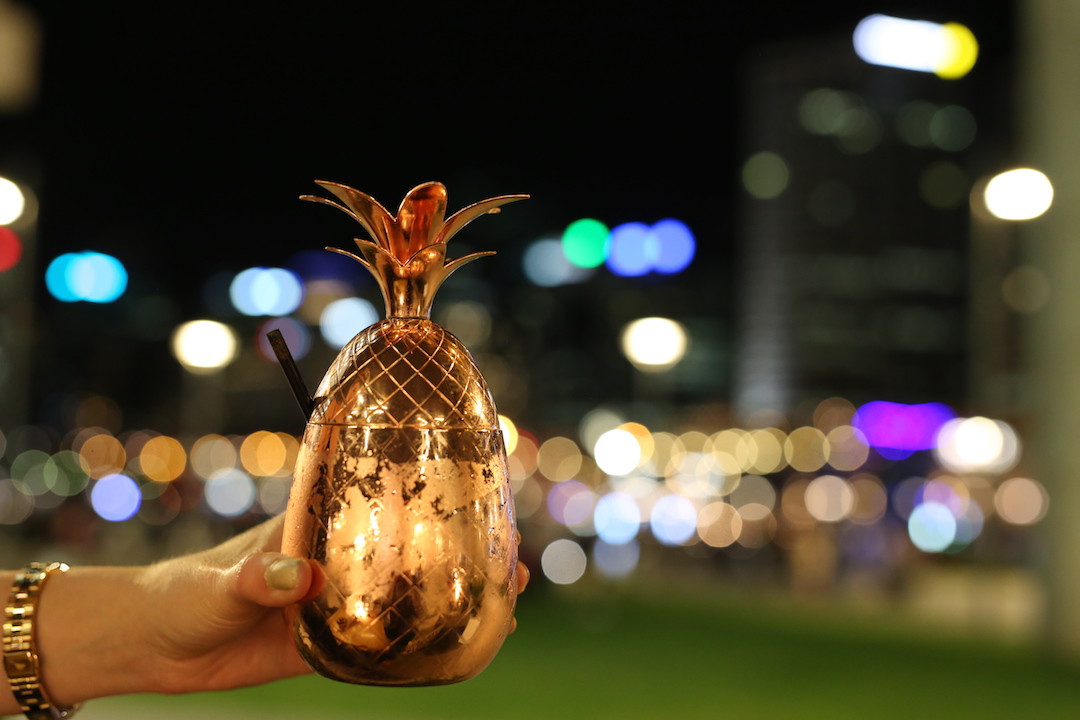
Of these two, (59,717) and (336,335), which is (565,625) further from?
(59,717)

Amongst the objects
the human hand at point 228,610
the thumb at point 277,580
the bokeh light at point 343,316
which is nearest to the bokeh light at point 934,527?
the bokeh light at point 343,316

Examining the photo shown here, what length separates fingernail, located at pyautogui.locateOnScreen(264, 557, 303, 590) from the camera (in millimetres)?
2217

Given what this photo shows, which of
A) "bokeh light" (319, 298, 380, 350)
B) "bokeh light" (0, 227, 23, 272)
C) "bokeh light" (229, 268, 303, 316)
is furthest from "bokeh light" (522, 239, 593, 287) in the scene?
"bokeh light" (0, 227, 23, 272)

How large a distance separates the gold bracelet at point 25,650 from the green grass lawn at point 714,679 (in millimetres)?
8256

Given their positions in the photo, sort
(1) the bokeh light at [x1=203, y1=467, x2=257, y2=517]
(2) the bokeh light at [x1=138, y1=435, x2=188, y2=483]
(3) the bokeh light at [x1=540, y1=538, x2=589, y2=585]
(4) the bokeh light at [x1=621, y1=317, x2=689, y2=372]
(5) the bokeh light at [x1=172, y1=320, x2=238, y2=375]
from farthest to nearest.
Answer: (2) the bokeh light at [x1=138, y1=435, x2=188, y2=483], (1) the bokeh light at [x1=203, y1=467, x2=257, y2=517], (4) the bokeh light at [x1=621, y1=317, x2=689, y2=372], (3) the bokeh light at [x1=540, y1=538, x2=589, y2=585], (5) the bokeh light at [x1=172, y1=320, x2=238, y2=375]

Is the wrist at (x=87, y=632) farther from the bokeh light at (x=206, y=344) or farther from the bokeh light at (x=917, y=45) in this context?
the bokeh light at (x=206, y=344)

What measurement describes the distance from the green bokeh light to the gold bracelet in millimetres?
16677

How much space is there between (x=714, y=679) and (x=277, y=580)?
11.8 meters

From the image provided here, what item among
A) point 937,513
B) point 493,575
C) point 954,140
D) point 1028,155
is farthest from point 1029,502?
point 493,575

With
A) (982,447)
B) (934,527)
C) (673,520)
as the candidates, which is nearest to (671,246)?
(934,527)

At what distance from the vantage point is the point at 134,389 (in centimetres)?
3975

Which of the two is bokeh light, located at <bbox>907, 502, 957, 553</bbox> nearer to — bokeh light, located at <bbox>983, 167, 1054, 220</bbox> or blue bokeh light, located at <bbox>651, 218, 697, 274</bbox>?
blue bokeh light, located at <bbox>651, 218, 697, 274</bbox>

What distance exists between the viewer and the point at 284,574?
2.22m

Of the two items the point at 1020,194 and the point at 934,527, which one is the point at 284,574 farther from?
the point at 934,527
